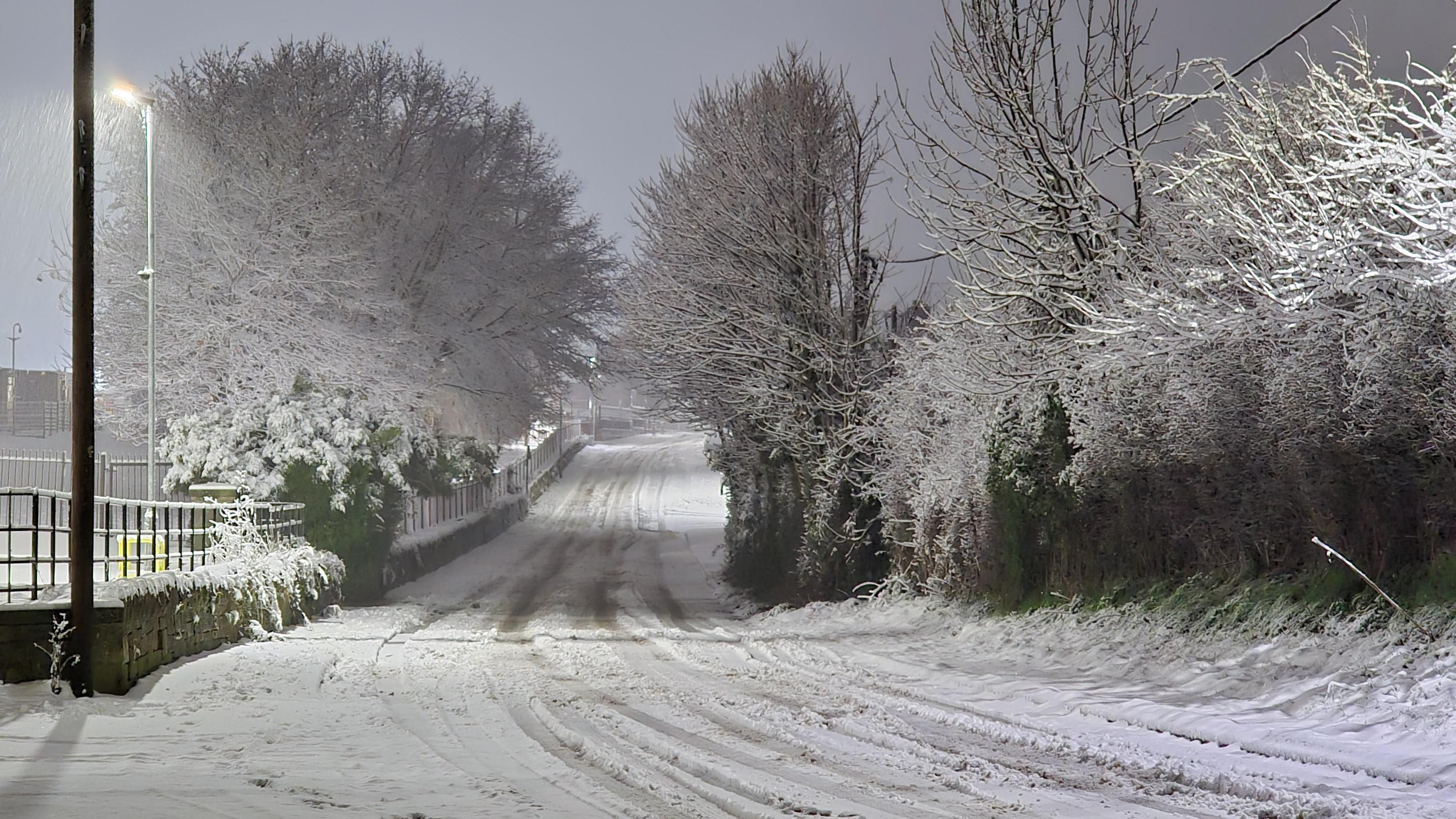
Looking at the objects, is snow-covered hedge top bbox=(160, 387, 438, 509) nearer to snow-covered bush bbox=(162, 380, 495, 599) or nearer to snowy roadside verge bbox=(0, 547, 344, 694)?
snow-covered bush bbox=(162, 380, 495, 599)

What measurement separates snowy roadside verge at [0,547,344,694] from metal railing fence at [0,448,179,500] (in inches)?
409

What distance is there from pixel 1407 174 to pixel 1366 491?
2.40 m

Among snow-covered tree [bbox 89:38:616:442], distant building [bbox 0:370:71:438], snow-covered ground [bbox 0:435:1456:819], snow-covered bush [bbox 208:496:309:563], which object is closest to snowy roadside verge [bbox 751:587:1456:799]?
snow-covered ground [bbox 0:435:1456:819]

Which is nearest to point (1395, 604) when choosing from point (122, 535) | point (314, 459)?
point (122, 535)

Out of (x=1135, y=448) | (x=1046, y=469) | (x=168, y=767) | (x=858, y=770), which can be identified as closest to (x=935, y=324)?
(x=1046, y=469)

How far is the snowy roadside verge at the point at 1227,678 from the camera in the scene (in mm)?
7176

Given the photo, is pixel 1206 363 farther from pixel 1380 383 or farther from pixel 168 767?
pixel 168 767

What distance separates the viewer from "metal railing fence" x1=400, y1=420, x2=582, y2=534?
32.5 m

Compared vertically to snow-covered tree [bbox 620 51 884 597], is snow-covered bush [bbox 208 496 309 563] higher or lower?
lower

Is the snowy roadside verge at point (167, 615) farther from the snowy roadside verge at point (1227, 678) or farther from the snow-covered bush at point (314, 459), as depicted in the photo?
the snowy roadside verge at point (1227, 678)

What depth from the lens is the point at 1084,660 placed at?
11484mm

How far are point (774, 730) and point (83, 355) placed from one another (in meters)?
6.17

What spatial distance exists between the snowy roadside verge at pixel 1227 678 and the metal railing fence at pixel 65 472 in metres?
19.3

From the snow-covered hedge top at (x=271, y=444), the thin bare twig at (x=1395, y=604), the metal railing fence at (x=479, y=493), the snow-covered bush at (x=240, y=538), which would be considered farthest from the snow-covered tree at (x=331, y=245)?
the thin bare twig at (x=1395, y=604)
